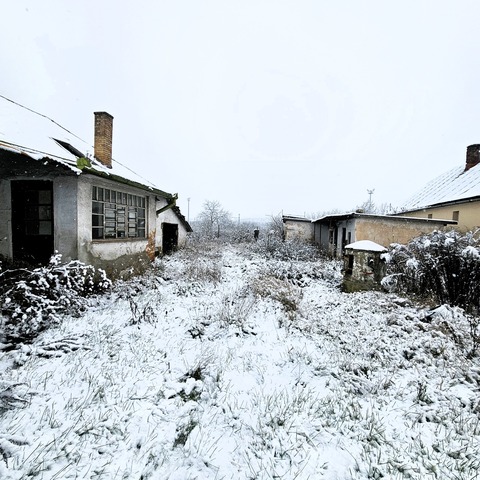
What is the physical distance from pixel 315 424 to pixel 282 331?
247 cm

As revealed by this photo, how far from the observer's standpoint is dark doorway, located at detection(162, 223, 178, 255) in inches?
600

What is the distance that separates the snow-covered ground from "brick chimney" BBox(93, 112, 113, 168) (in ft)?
19.8

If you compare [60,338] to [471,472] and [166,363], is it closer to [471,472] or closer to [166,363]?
[166,363]

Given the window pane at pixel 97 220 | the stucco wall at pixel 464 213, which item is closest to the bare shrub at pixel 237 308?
the window pane at pixel 97 220

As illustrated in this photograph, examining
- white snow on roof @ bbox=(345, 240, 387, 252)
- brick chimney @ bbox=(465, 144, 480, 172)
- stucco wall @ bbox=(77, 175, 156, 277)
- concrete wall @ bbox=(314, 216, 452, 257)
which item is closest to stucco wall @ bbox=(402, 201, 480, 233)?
concrete wall @ bbox=(314, 216, 452, 257)

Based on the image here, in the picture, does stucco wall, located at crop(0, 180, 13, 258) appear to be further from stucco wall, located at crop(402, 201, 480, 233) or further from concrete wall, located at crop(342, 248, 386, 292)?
stucco wall, located at crop(402, 201, 480, 233)

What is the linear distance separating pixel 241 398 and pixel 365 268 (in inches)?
252

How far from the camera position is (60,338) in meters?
4.36

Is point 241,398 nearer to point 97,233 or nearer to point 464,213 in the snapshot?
point 97,233

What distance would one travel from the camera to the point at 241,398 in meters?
3.28

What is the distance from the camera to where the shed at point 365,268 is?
805 centimetres

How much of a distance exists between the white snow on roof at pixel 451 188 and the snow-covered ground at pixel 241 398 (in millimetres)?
16384

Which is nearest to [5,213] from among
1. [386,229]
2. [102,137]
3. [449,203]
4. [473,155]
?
[102,137]

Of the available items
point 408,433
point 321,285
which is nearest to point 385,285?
point 321,285
